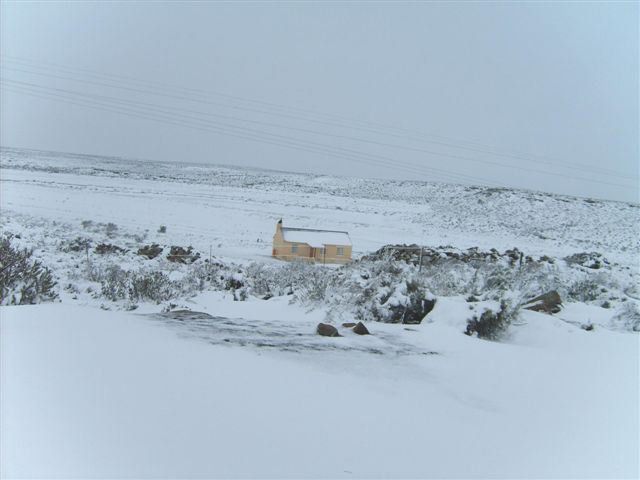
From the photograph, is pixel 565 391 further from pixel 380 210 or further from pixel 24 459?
pixel 380 210

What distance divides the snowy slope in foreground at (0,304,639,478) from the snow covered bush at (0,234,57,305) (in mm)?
1415


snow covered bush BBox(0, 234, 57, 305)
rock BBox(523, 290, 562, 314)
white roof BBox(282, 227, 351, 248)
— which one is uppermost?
rock BBox(523, 290, 562, 314)

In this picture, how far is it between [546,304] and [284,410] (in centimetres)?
423

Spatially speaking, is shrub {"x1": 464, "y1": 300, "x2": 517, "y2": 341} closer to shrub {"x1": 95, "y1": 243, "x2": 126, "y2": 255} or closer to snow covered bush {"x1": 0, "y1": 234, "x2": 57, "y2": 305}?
snow covered bush {"x1": 0, "y1": 234, "x2": 57, "y2": 305}

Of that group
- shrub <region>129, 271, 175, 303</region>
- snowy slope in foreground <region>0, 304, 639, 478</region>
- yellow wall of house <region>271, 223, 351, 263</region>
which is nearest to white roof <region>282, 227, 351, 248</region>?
yellow wall of house <region>271, 223, 351, 263</region>

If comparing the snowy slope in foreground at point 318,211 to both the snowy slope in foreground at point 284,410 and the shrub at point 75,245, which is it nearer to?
the shrub at point 75,245

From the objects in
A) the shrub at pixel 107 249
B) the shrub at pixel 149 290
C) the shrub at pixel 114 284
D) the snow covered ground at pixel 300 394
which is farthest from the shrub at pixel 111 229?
the shrub at pixel 149 290

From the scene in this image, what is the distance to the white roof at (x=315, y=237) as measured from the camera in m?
11.8

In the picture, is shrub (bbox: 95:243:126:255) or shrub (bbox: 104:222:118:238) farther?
shrub (bbox: 104:222:118:238)

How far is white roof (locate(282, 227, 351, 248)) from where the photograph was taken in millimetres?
11800

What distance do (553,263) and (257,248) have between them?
323 inches

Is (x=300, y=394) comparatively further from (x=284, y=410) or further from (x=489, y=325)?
(x=489, y=325)

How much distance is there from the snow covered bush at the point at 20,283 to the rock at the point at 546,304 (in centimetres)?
546

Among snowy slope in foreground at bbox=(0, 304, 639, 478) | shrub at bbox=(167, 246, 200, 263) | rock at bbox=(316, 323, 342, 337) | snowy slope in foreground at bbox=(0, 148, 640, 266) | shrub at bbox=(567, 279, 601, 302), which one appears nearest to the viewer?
snowy slope in foreground at bbox=(0, 304, 639, 478)
